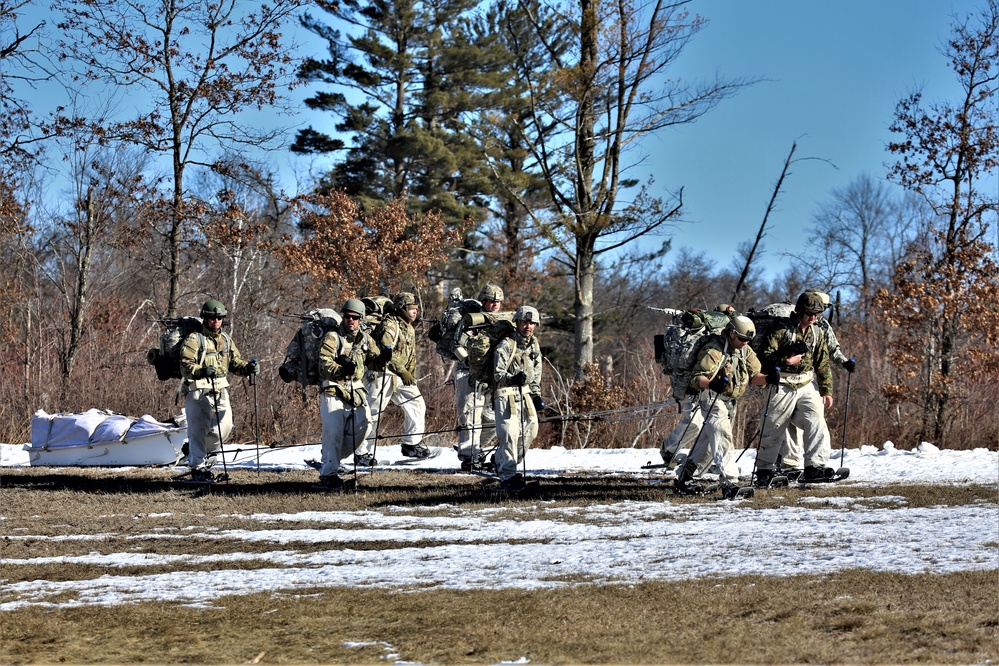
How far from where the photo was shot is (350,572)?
28.5 feet

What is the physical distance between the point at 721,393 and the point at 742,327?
71cm

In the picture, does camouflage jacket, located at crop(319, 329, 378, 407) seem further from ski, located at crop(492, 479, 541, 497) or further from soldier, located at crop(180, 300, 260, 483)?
ski, located at crop(492, 479, 541, 497)

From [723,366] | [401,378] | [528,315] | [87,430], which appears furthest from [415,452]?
[723,366]

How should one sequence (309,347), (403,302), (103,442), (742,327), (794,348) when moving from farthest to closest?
(103,442) → (403,302) → (309,347) → (794,348) → (742,327)

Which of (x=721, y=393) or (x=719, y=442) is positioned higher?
(x=721, y=393)

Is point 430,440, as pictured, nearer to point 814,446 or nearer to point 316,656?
point 814,446

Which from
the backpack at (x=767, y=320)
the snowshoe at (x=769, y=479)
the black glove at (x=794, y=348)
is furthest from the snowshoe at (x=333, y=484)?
the black glove at (x=794, y=348)

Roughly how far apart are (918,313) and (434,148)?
64.7ft

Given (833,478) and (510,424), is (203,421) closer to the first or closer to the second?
(510,424)

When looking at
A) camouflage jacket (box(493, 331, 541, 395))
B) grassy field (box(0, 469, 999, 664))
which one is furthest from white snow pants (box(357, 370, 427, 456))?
grassy field (box(0, 469, 999, 664))

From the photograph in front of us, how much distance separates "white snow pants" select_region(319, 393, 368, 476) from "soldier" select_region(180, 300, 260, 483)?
1.51 metres

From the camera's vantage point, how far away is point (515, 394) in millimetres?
13867

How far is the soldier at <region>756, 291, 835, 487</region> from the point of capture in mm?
13398

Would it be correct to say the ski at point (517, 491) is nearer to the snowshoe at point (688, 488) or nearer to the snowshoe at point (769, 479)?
the snowshoe at point (688, 488)
